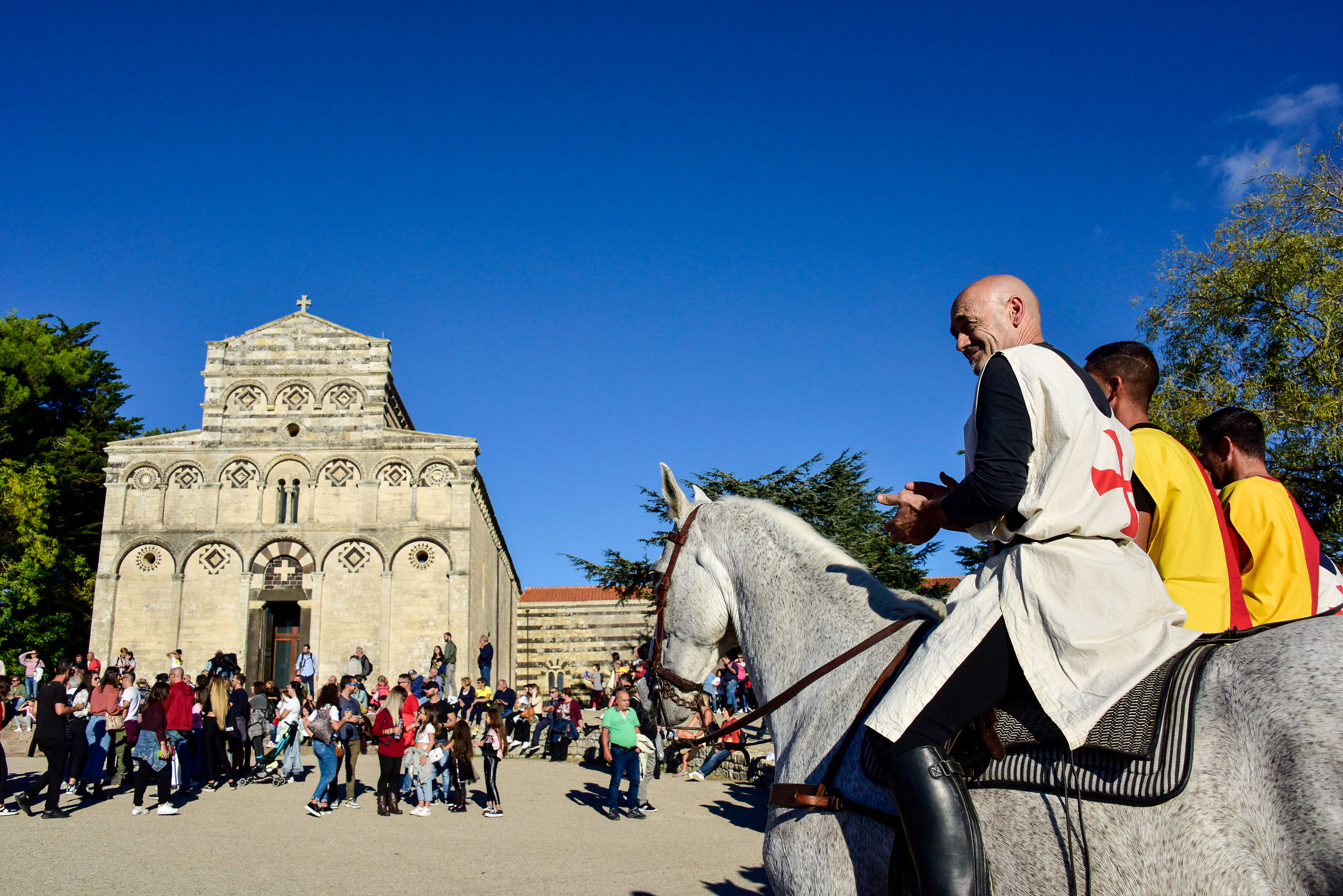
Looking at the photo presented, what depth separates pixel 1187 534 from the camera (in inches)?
125

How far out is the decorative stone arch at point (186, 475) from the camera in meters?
31.2

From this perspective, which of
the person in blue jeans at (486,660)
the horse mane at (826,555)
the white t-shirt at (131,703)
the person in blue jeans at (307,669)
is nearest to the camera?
Result: the horse mane at (826,555)

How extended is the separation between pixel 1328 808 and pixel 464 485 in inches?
1191

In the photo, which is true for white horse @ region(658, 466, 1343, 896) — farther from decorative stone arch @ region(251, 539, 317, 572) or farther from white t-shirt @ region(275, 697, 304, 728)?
Answer: decorative stone arch @ region(251, 539, 317, 572)

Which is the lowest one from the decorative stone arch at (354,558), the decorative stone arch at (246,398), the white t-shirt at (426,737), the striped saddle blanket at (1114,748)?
the white t-shirt at (426,737)

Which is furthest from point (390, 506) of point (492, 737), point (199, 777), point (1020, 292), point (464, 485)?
point (1020, 292)

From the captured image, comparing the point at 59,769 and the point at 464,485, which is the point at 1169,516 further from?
the point at 464,485

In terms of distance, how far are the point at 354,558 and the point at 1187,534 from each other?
30184 mm

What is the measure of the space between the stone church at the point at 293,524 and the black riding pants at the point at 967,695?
1103 inches

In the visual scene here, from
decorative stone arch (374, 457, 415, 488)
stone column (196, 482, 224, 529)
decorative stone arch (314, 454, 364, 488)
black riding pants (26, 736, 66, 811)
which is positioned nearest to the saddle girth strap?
black riding pants (26, 736, 66, 811)

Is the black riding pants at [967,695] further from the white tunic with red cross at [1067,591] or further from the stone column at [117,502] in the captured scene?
the stone column at [117,502]

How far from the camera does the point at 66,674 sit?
14.3 m

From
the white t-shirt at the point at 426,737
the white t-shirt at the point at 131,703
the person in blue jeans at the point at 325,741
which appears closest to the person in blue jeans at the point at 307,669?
the white t-shirt at the point at 131,703

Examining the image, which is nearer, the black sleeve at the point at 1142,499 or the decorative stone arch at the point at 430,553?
the black sleeve at the point at 1142,499
